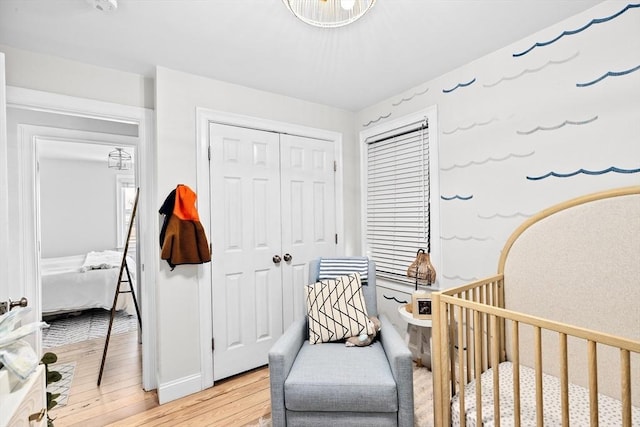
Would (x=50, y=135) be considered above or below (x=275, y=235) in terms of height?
above

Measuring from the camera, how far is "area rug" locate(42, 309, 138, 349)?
326 cm

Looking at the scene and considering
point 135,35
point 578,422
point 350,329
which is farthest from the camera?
point 350,329

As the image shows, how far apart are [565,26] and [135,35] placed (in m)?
2.40

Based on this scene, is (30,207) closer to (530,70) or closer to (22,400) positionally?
(22,400)

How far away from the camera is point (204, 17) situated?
163 cm

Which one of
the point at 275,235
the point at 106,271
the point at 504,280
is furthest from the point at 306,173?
the point at 106,271

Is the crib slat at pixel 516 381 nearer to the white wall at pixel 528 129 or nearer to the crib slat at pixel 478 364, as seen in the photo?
the crib slat at pixel 478 364

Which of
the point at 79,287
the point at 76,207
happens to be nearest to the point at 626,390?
the point at 79,287

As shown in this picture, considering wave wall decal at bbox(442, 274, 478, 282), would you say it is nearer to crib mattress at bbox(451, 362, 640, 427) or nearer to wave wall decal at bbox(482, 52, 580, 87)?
crib mattress at bbox(451, 362, 640, 427)

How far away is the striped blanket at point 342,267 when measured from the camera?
7.55 feet

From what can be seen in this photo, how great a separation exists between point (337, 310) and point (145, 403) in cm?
147

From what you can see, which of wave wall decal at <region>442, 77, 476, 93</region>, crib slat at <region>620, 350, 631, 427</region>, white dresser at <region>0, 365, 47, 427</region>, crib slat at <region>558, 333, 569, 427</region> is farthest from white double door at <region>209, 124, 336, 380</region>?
→ crib slat at <region>620, 350, 631, 427</region>

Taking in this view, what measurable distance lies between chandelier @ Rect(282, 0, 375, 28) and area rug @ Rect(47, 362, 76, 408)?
2880 millimetres

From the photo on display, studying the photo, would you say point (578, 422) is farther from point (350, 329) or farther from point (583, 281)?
point (350, 329)
